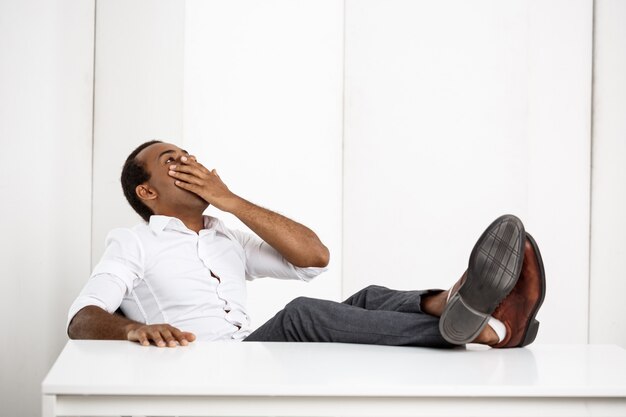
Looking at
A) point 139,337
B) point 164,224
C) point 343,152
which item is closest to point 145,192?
point 164,224

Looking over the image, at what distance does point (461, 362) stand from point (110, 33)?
2.64 meters

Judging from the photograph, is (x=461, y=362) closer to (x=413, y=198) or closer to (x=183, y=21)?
(x=413, y=198)

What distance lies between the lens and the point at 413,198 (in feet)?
13.4

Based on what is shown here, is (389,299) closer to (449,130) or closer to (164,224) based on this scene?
(164,224)

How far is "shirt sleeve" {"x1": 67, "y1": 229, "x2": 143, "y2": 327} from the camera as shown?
→ 2146 millimetres

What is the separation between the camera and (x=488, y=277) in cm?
190

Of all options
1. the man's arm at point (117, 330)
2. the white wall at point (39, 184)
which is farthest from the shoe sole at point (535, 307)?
the white wall at point (39, 184)

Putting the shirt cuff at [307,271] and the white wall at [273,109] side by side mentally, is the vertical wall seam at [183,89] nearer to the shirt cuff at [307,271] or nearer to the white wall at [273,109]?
the white wall at [273,109]

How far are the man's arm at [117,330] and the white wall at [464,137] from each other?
6.85 feet

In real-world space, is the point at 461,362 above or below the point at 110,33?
below

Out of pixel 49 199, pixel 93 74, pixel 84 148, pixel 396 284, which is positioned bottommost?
pixel 396 284

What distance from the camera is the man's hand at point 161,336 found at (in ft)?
6.37

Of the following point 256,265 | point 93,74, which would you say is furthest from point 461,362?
point 93,74

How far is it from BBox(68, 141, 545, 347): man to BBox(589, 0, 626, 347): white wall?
2130 mm
